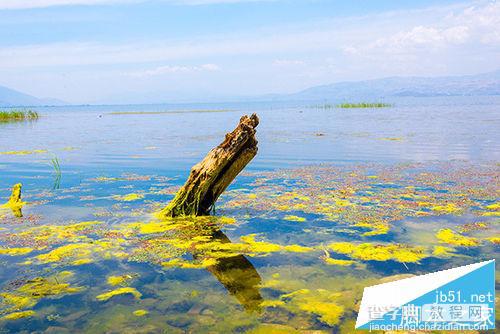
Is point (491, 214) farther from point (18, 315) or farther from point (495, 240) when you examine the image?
point (18, 315)

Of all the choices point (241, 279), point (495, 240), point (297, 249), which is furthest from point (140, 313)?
point (495, 240)

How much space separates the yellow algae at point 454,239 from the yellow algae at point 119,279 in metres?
7.37

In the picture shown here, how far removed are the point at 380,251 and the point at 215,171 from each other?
5.18 metres

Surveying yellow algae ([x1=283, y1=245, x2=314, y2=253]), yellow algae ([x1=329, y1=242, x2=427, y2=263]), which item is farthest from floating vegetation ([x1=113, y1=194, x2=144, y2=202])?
yellow algae ([x1=329, y1=242, x2=427, y2=263])

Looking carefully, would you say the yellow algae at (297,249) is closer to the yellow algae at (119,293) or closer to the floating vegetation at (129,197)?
the yellow algae at (119,293)

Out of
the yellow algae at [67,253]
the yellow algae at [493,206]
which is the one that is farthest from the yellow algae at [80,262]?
the yellow algae at [493,206]

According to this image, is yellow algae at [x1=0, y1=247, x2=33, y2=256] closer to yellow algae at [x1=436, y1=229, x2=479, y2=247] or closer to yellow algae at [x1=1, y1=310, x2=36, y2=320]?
yellow algae at [x1=1, y1=310, x2=36, y2=320]

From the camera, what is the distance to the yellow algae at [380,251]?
994 cm

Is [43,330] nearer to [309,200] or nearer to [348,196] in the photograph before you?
[309,200]

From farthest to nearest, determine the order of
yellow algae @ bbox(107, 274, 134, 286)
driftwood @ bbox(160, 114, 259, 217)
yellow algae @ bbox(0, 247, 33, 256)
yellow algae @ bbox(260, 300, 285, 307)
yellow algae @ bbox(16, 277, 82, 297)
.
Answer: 1. driftwood @ bbox(160, 114, 259, 217)
2. yellow algae @ bbox(0, 247, 33, 256)
3. yellow algae @ bbox(107, 274, 134, 286)
4. yellow algae @ bbox(16, 277, 82, 297)
5. yellow algae @ bbox(260, 300, 285, 307)

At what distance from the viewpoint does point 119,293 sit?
8.49 metres

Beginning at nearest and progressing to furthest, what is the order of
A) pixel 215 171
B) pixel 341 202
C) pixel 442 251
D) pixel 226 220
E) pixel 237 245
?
1. pixel 442 251
2. pixel 237 245
3. pixel 215 171
4. pixel 226 220
5. pixel 341 202

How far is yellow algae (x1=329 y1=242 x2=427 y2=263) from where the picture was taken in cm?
994

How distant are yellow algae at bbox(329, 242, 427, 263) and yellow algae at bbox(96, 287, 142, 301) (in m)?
4.65
